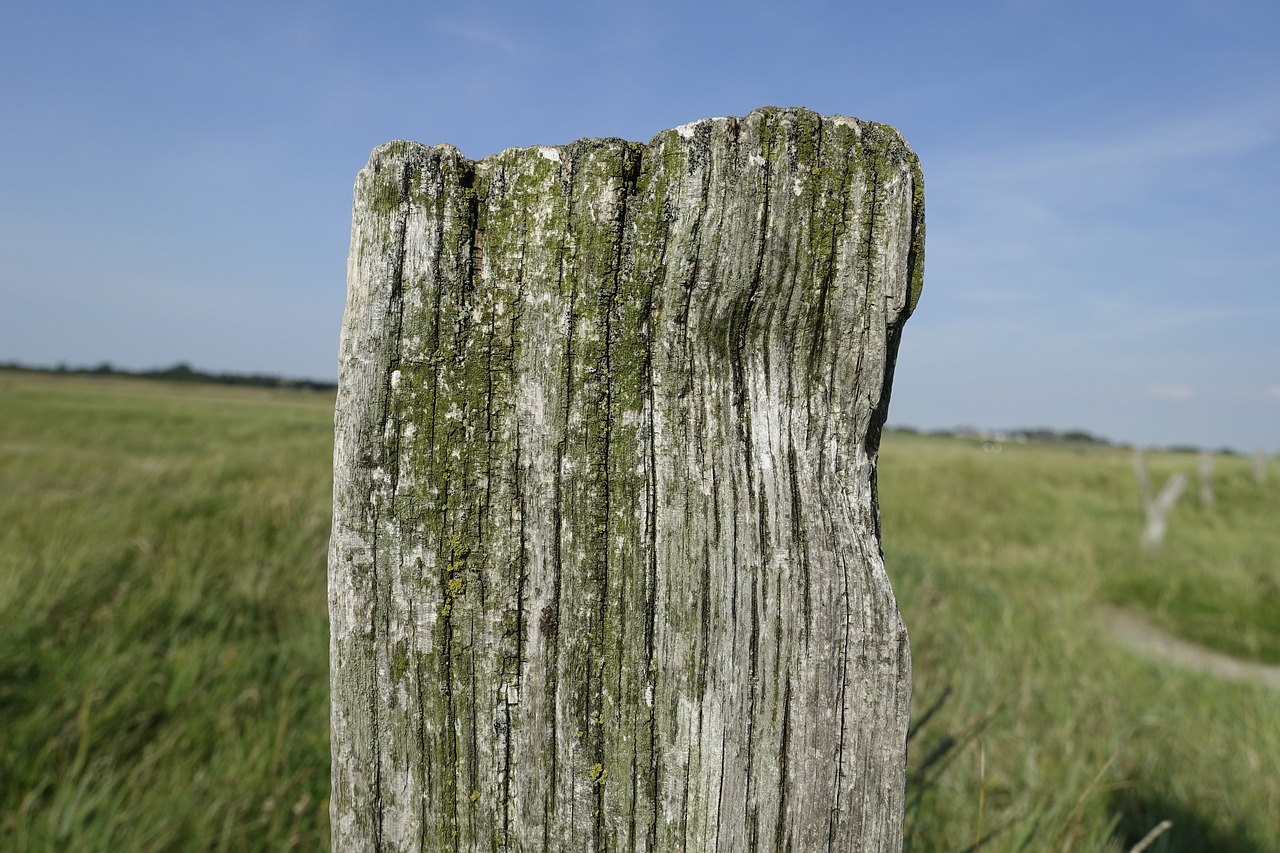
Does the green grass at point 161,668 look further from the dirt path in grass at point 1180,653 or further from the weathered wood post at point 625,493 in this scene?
the dirt path in grass at point 1180,653

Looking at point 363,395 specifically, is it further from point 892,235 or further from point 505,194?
point 892,235

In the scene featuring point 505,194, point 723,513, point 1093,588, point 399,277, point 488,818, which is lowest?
point 1093,588

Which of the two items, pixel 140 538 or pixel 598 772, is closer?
pixel 598 772

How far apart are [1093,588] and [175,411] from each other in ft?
125

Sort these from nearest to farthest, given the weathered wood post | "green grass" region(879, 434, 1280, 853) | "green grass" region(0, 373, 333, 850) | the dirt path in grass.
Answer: the weathered wood post < "green grass" region(0, 373, 333, 850) < "green grass" region(879, 434, 1280, 853) < the dirt path in grass

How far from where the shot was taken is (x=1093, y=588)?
30.5 ft

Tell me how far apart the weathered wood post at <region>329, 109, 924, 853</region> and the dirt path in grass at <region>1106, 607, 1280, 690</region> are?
694cm

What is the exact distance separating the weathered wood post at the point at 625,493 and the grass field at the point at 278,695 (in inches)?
41.0

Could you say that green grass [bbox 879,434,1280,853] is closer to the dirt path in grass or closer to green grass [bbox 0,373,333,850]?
the dirt path in grass

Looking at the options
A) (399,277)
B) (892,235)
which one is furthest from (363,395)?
(892,235)

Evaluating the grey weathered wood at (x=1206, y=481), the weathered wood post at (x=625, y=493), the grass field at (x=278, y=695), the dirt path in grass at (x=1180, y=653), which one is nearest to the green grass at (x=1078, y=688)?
the grass field at (x=278, y=695)

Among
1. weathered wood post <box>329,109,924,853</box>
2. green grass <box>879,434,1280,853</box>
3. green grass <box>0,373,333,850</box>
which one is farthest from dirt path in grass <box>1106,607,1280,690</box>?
weathered wood post <box>329,109,924,853</box>

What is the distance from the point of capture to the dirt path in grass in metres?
6.71

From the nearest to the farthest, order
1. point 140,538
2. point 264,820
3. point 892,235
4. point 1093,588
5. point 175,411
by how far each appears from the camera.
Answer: point 892,235 < point 264,820 < point 140,538 < point 1093,588 < point 175,411
